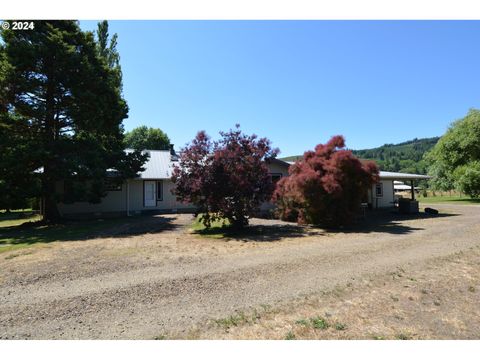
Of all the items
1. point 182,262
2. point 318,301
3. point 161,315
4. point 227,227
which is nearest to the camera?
point 161,315

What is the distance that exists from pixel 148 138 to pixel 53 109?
2959 cm

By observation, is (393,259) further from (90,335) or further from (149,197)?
(149,197)

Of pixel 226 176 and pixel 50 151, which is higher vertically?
pixel 50 151

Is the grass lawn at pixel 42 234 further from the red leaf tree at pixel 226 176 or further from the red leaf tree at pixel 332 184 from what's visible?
the red leaf tree at pixel 332 184

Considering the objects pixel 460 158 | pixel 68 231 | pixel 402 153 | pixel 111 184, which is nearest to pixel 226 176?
pixel 68 231

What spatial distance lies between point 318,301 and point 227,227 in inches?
333

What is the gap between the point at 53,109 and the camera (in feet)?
49.5

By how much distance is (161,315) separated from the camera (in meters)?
4.11

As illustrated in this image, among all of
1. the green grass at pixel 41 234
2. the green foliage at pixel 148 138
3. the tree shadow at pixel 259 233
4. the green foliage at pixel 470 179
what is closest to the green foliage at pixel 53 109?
the green grass at pixel 41 234

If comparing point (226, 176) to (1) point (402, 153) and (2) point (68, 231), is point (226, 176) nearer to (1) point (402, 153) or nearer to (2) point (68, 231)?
(2) point (68, 231)

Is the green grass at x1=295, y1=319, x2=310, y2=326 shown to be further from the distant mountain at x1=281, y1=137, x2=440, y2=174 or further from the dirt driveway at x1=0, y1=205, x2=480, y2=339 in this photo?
the distant mountain at x1=281, y1=137, x2=440, y2=174

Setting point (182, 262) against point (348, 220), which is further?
point (348, 220)

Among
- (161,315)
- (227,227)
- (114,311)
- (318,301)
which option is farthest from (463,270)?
(227,227)

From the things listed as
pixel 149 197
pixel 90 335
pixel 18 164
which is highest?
pixel 18 164
